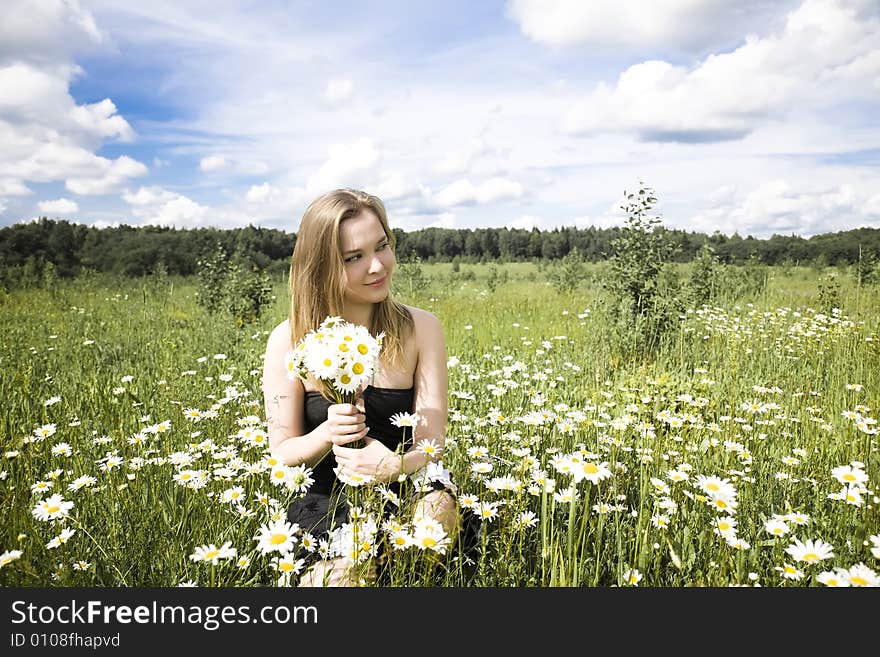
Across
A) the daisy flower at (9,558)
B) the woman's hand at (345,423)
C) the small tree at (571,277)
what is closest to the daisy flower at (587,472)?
the woman's hand at (345,423)

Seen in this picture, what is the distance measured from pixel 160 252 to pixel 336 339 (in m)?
23.7

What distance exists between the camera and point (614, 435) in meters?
2.70

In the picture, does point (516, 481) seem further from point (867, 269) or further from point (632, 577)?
point (867, 269)

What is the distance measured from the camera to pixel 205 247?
12.1 meters

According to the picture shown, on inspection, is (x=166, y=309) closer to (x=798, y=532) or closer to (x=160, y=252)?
(x=798, y=532)

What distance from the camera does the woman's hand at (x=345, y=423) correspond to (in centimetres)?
160

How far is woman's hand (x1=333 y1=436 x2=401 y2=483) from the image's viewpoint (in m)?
1.68

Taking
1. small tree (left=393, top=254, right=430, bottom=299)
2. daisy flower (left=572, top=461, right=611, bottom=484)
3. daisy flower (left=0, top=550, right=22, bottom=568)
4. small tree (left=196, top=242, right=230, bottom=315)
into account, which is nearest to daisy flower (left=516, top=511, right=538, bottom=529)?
daisy flower (left=572, top=461, right=611, bottom=484)

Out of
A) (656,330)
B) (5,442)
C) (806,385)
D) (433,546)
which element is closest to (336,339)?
(433,546)

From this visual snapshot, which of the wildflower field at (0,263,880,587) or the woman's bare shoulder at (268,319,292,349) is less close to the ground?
the woman's bare shoulder at (268,319,292,349)

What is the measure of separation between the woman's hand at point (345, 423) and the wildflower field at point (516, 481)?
0.18 m

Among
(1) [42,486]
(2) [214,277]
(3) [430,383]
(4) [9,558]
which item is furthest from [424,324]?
(2) [214,277]

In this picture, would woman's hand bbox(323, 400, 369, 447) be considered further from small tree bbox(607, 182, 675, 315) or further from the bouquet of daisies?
small tree bbox(607, 182, 675, 315)

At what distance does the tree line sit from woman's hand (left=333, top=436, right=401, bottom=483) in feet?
12.4
